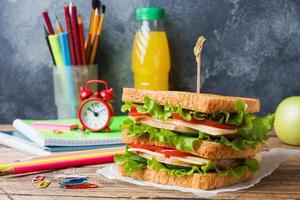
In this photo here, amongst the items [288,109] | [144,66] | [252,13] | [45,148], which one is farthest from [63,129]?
[252,13]

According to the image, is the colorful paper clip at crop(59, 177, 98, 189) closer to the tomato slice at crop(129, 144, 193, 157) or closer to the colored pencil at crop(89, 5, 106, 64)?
the tomato slice at crop(129, 144, 193, 157)

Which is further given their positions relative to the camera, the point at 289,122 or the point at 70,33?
the point at 70,33

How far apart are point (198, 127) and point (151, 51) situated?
71 cm

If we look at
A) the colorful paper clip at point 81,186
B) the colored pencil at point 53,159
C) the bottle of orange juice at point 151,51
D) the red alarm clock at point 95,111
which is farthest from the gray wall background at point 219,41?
the colorful paper clip at point 81,186

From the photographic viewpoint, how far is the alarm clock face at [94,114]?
5.45ft

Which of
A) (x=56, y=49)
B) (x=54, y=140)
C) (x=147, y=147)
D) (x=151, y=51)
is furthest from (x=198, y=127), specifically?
(x=56, y=49)

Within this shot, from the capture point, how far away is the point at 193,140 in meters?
1.15

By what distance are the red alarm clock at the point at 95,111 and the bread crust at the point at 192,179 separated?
417mm

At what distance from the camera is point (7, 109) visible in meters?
2.05

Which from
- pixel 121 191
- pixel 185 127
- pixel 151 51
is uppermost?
pixel 151 51

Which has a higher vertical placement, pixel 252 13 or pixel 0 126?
pixel 252 13

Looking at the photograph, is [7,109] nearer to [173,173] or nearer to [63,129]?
[63,129]

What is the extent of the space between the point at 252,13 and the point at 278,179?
0.84m

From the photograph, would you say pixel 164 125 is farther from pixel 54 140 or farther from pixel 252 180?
pixel 54 140
